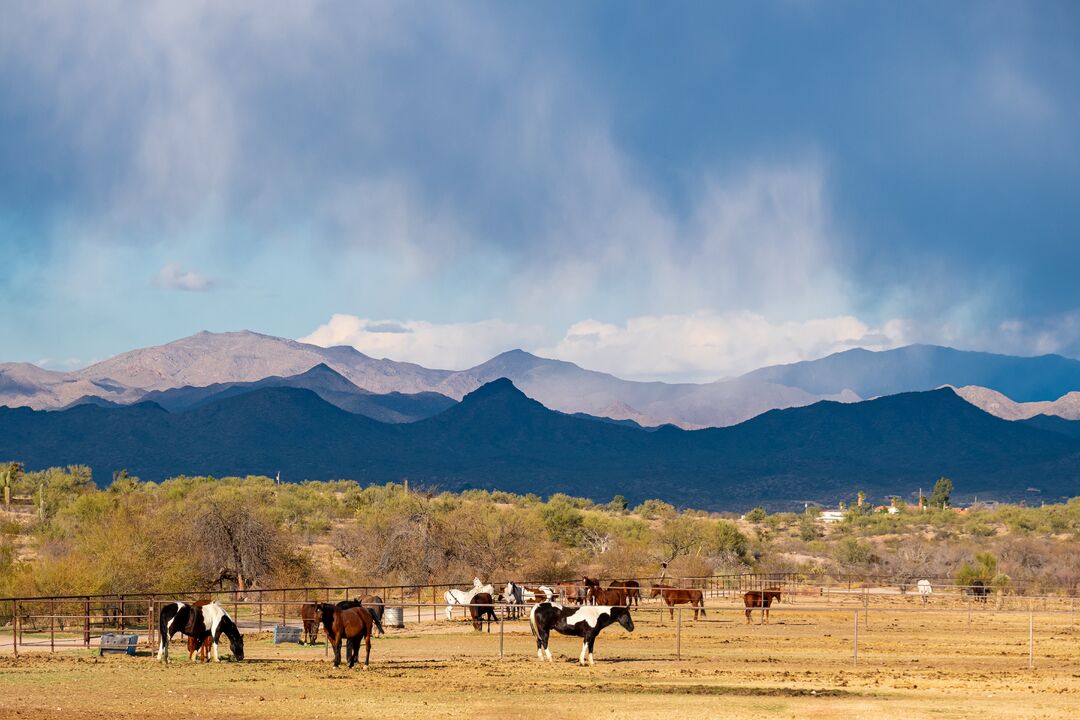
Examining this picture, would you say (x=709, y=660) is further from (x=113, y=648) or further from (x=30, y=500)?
(x=30, y=500)

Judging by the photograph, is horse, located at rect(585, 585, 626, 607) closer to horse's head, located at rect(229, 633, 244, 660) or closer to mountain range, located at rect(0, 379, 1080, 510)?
horse's head, located at rect(229, 633, 244, 660)

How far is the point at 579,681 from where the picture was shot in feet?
87.8

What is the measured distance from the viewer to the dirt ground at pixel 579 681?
22359mm

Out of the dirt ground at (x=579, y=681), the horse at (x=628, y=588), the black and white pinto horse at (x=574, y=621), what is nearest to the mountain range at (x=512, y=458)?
the horse at (x=628, y=588)

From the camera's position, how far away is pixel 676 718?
21234 mm

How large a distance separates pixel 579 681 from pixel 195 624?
9177 mm

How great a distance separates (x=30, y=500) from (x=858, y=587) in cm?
6819

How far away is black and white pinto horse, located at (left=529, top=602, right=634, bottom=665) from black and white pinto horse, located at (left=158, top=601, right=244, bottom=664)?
6.96m

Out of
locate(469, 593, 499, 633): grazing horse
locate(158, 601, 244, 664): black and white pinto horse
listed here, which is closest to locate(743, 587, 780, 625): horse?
locate(469, 593, 499, 633): grazing horse

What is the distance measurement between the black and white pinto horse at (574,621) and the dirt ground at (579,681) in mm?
586

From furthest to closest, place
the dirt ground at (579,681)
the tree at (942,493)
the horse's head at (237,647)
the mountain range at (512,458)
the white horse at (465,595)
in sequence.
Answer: the mountain range at (512,458), the tree at (942,493), the white horse at (465,595), the horse's head at (237,647), the dirt ground at (579,681)

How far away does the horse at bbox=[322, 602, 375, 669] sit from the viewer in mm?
28438

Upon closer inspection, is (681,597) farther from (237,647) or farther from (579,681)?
(579,681)

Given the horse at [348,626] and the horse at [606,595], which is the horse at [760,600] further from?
the horse at [348,626]
